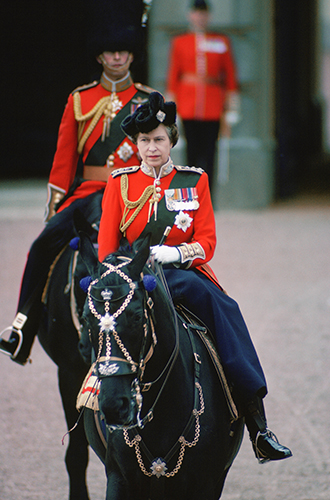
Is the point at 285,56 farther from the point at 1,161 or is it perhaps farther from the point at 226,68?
the point at 1,161

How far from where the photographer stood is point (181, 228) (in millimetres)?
2879

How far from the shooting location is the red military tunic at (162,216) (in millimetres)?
2879

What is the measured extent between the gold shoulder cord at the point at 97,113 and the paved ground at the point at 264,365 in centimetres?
171

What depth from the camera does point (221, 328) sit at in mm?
2883

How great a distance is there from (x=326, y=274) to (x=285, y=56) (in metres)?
5.64

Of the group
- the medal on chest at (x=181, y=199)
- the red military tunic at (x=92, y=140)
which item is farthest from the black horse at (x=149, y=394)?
the red military tunic at (x=92, y=140)

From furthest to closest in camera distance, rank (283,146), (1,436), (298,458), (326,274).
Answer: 1. (283,146)
2. (326,274)
3. (1,436)
4. (298,458)

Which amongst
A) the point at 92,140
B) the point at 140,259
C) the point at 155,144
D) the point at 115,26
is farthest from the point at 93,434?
the point at 115,26

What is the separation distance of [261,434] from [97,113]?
5.76 feet

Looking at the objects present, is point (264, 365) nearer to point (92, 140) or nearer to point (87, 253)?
point (92, 140)

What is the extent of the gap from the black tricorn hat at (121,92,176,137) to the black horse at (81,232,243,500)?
539mm

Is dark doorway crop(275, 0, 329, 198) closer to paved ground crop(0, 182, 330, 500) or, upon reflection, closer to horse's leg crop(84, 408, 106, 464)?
paved ground crop(0, 182, 330, 500)

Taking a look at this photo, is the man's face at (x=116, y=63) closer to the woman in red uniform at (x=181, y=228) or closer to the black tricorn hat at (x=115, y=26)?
the black tricorn hat at (x=115, y=26)

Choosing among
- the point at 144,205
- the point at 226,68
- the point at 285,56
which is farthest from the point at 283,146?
the point at 144,205
